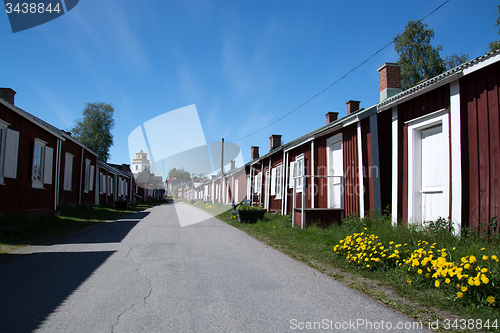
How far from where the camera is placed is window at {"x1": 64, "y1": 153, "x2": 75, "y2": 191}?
691 inches

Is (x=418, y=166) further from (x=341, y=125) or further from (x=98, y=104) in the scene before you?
(x=98, y=104)

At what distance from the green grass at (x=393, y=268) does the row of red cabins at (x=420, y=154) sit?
1.85 feet

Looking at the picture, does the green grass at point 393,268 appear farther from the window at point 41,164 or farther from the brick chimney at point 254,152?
the brick chimney at point 254,152

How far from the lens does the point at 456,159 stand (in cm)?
629

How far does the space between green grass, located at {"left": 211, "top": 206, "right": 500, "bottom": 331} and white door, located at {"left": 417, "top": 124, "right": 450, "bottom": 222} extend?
2.05 ft

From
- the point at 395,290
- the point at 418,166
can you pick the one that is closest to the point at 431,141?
the point at 418,166

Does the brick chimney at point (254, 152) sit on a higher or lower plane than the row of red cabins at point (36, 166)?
higher

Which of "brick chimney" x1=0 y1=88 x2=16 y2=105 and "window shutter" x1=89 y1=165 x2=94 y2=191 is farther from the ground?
"brick chimney" x1=0 y1=88 x2=16 y2=105

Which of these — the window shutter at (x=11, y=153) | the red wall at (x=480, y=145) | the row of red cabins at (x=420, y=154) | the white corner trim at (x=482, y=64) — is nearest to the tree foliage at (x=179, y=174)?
the window shutter at (x=11, y=153)

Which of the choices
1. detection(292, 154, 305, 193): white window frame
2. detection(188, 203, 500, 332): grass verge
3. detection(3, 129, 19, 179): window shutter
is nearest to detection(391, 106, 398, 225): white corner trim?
detection(188, 203, 500, 332): grass verge

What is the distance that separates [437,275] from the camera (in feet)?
13.3

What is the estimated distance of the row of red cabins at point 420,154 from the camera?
19.2 ft

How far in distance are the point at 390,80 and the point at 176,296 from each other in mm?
10048

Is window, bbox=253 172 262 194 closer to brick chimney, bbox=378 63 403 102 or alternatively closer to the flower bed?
brick chimney, bbox=378 63 403 102
